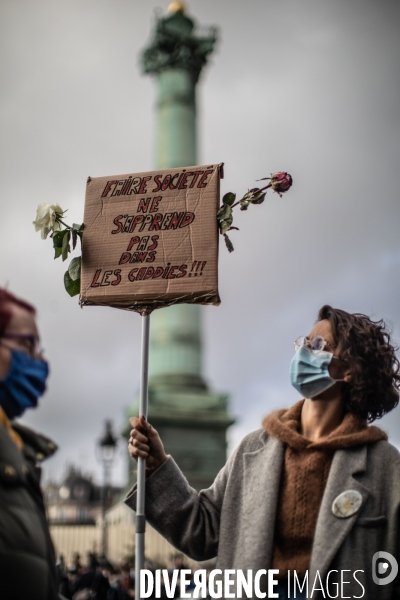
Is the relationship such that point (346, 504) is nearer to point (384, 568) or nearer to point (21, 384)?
point (384, 568)

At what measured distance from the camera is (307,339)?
4.19m

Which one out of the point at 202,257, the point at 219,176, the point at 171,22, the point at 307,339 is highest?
the point at 171,22

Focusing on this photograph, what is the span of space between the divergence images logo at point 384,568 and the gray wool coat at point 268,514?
2 centimetres

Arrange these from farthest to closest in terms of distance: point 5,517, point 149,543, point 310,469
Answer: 1. point 149,543
2. point 310,469
3. point 5,517

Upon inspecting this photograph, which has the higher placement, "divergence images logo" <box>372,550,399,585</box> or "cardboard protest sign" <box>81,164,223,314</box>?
"cardboard protest sign" <box>81,164,223,314</box>

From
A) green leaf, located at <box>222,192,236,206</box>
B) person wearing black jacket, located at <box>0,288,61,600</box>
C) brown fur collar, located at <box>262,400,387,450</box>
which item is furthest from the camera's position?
green leaf, located at <box>222,192,236,206</box>

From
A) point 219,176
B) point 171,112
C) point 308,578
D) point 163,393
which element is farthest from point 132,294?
point 171,112

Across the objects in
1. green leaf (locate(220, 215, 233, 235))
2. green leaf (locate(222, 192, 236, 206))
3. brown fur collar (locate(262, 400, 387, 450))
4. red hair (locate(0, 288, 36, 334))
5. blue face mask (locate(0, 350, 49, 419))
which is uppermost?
green leaf (locate(222, 192, 236, 206))

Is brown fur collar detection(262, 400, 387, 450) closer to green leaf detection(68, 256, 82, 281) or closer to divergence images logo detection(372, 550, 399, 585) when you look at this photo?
divergence images logo detection(372, 550, 399, 585)

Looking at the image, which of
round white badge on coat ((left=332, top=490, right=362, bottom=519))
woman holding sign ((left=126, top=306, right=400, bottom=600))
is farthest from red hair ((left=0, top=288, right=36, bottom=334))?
round white badge on coat ((left=332, top=490, right=362, bottom=519))

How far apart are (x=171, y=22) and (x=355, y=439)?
39.9m

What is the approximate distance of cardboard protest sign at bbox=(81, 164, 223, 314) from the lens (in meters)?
4.08

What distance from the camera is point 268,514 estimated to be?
3838mm

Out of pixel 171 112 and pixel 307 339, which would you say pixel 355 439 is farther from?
pixel 171 112
